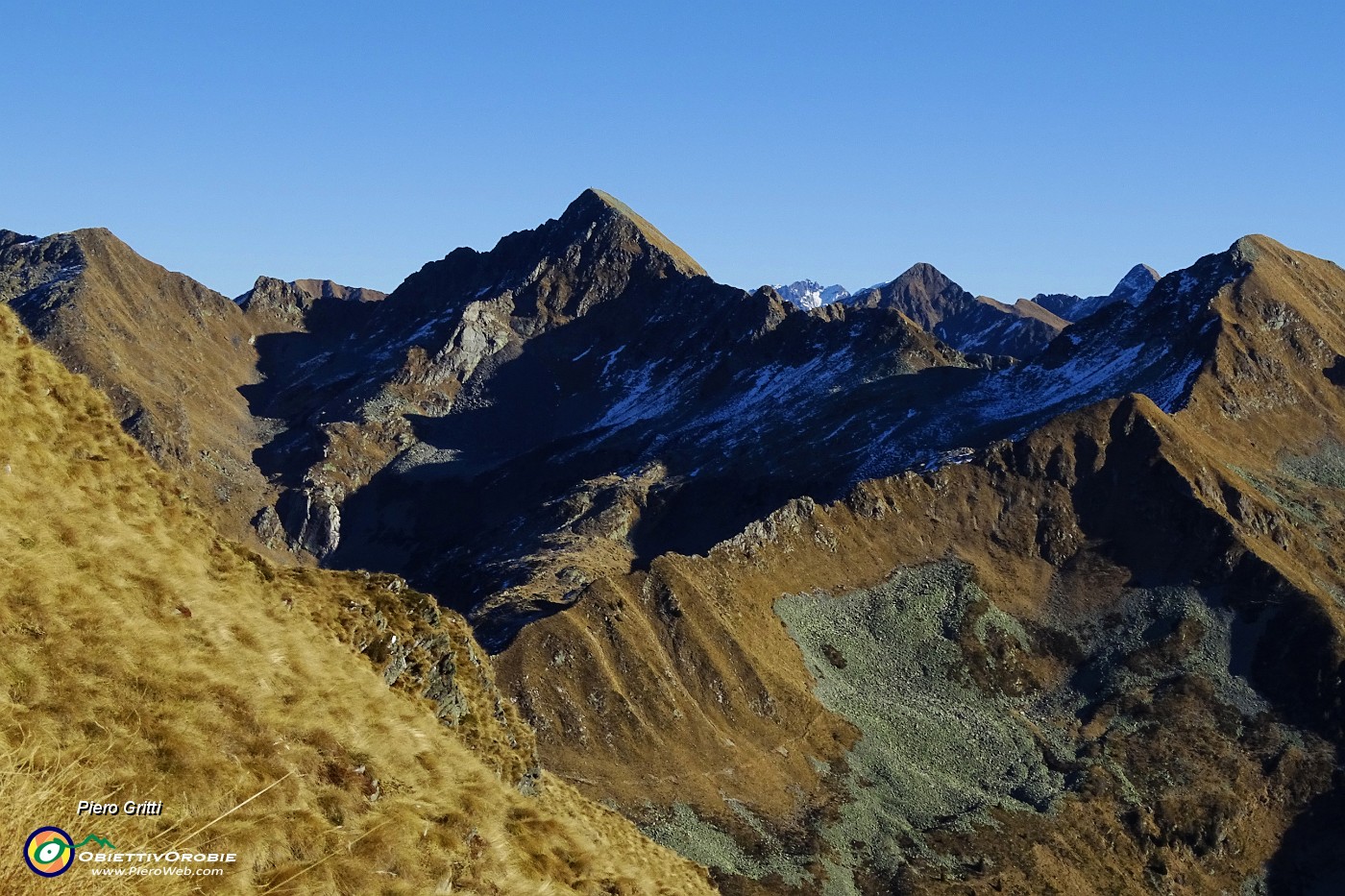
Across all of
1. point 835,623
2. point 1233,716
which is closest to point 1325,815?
point 1233,716

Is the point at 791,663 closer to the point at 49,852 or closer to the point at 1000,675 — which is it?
the point at 1000,675

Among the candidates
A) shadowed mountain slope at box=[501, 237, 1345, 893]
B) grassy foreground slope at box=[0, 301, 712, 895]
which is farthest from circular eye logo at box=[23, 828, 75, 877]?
shadowed mountain slope at box=[501, 237, 1345, 893]

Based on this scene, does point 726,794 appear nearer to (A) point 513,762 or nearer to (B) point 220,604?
(A) point 513,762

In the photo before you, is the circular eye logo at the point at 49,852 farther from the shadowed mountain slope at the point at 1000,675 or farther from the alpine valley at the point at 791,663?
the shadowed mountain slope at the point at 1000,675

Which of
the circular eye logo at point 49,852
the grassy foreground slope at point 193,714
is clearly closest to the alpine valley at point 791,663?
the grassy foreground slope at point 193,714

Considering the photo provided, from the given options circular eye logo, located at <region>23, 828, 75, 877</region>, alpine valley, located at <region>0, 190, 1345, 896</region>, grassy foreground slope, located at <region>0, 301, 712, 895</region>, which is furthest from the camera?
alpine valley, located at <region>0, 190, 1345, 896</region>

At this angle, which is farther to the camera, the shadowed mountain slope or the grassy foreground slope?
the shadowed mountain slope

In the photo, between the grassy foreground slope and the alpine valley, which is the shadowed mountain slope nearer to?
the alpine valley
